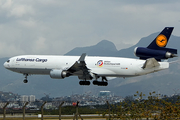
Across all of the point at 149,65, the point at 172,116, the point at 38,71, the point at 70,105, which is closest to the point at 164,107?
the point at 172,116

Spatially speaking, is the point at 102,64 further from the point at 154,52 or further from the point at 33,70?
the point at 33,70

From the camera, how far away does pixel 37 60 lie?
67.8 metres

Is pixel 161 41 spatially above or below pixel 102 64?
above

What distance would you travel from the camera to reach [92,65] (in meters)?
65.9

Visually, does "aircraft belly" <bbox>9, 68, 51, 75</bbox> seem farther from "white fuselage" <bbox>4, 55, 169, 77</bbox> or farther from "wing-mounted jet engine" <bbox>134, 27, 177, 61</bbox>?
"wing-mounted jet engine" <bbox>134, 27, 177, 61</bbox>

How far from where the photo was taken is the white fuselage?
63125 mm

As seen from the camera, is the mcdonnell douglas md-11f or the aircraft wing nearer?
the aircraft wing

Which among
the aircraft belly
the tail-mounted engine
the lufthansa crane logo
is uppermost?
the lufthansa crane logo

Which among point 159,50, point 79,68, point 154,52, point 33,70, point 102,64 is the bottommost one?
point 79,68

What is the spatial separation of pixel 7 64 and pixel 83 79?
51.0ft

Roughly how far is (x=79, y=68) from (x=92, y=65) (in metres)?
2.91

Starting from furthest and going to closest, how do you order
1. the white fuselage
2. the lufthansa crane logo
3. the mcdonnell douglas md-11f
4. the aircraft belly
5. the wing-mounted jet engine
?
the aircraft belly → the lufthansa crane logo → the white fuselage → the wing-mounted jet engine → the mcdonnell douglas md-11f

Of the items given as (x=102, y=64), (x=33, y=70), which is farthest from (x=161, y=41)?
(x=33, y=70)

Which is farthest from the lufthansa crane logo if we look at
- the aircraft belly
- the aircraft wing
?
the aircraft belly
